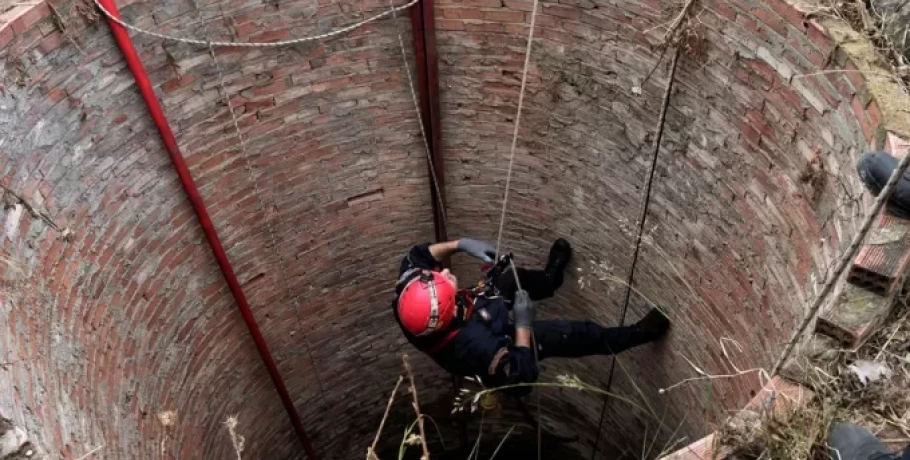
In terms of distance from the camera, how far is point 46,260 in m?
3.06

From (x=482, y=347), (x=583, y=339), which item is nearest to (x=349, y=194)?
(x=482, y=347)

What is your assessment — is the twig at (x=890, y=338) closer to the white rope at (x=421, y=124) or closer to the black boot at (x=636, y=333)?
the black boot at (x=636, y=333)

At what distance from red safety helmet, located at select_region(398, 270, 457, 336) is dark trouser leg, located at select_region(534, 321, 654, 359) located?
0.73m

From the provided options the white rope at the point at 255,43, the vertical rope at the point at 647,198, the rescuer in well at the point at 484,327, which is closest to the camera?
the white rope at the point at 255,43

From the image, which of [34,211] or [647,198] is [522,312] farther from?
[34,211]

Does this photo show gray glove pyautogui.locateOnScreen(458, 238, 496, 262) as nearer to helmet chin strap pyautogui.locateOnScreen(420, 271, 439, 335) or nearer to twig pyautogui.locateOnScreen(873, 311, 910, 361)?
helmet chin strap pyautogui.locateOnScreen(420, 271, 439, 335)

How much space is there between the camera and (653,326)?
427 centimetres

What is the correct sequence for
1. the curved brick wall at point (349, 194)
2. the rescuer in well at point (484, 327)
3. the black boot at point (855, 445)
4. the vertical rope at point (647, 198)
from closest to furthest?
the black boot at point (855, 445)
the curved brick wall at point (349, 194)
the vertical rope at point (647, 198)
the rescuer in well at point (484, 327)

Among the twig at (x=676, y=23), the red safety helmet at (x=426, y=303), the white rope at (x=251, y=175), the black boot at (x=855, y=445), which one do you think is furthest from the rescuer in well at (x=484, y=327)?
the black boot at (x=855, y=445)

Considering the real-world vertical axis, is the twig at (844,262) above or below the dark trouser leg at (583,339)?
above

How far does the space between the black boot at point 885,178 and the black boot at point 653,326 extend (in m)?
1.89

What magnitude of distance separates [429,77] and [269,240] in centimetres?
140

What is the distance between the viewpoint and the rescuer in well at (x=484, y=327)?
383 cm

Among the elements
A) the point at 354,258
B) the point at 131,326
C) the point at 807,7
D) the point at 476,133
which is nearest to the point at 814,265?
the point at 807,7
